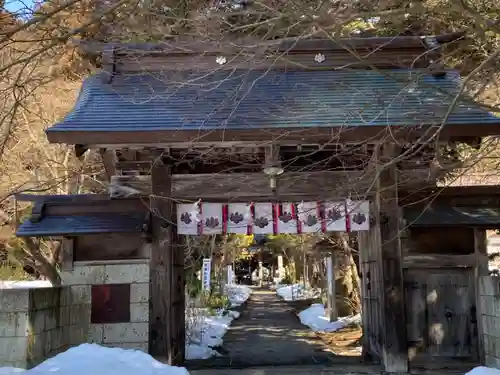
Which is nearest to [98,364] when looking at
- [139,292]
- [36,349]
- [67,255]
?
[36,349]

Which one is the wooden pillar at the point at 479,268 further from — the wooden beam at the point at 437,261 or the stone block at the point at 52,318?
the stone block at the point at 52,318

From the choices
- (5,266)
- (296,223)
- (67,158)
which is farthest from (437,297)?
(5,266)

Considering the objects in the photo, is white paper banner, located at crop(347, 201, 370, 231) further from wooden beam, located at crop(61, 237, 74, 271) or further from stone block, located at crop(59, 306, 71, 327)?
stone block, located at crop(59, 306, 71, 327)

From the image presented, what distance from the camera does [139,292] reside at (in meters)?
9.17

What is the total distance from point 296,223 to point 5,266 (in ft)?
50.3

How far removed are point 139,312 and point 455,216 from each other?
556cm

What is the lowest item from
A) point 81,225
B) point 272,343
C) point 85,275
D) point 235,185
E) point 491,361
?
point 272,343

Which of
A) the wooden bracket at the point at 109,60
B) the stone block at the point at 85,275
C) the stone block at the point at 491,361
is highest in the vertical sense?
the wooden bracket at the point at 109,60

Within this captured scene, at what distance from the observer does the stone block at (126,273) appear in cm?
921

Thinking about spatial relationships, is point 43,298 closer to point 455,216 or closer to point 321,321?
point 455,216

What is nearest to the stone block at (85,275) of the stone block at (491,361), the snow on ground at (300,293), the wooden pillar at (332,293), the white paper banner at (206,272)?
the stone block at (491,361)

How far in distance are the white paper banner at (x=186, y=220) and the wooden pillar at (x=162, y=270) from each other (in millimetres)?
131

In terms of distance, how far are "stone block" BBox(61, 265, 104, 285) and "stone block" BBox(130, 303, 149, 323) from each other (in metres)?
0.73

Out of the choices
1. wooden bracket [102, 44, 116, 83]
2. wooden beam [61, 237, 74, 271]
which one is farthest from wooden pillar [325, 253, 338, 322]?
wooden bracket [102, 44, 116, 83]
